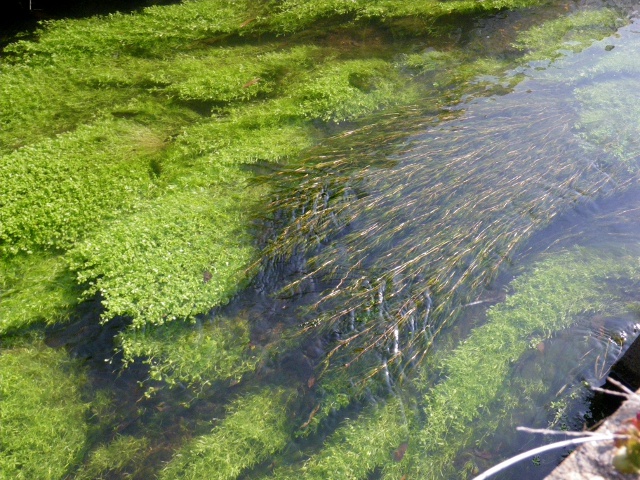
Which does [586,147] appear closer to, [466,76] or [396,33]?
[466,76]

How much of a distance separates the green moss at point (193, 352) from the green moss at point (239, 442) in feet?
0.67

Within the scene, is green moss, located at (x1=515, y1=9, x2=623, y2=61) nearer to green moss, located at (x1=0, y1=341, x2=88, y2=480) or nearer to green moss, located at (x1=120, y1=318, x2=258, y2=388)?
green moss, located at (x1=120, y1=318, x2=258, y2=388)

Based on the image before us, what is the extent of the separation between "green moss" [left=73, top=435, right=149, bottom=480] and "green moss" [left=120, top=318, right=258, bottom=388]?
337 mm

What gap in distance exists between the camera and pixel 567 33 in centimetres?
574

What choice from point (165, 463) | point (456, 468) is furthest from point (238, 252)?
point (456, 468)

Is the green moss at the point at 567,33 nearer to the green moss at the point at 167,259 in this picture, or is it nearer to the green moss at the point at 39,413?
the green moss at the point at 167,259

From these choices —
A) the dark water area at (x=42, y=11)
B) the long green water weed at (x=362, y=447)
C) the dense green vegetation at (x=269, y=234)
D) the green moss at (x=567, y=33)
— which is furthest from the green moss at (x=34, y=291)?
the green moss at (x=567, y=33)

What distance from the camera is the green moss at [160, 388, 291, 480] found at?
7.81ft

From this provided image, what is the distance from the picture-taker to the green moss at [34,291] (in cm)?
278

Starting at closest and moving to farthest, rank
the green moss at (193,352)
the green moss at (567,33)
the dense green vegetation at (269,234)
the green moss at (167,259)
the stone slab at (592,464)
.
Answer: the stone slab at (592,464) < the dense green vegetation at (269,234) < the green moss at (193,352) < the green moss at (167,259) < the green moss at (567,33)

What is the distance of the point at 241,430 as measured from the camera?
2520mm

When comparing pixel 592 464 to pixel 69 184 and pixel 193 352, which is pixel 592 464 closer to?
pixel 193 352

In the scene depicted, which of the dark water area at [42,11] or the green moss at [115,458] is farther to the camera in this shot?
the dark water area at [42,11]

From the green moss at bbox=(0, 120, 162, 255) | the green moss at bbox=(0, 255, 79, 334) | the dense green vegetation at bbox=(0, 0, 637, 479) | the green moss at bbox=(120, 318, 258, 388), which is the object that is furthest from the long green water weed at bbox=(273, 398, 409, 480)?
the green moss at bbox=(0, 120, 162, 255)
